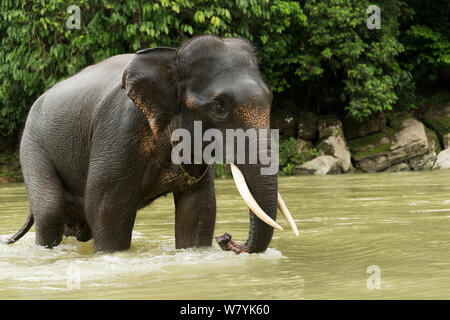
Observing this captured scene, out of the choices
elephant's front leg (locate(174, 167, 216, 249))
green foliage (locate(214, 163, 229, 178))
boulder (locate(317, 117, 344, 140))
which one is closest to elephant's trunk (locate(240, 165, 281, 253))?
elephant's front leg (locate(174, 167, 216, 249))

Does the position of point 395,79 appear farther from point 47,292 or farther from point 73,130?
point 47,292

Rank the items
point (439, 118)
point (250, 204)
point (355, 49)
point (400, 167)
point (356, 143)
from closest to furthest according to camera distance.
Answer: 1. point (250, 204)
2. point (400, 167)
3. point (355, 49)
4. point (356, 143)
5. point (439, 118)

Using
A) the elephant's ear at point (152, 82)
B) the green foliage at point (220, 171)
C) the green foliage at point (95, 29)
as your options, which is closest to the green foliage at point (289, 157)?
the green foliage at point (220, 171)

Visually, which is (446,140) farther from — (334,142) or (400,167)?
(334,142)

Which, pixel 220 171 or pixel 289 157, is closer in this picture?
pixel 220 171

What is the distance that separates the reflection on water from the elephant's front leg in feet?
0.41

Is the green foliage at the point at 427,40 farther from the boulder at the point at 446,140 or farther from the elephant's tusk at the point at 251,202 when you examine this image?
the elephant's tusk at the point at 251,202

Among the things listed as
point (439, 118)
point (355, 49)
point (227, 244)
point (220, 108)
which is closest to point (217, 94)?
point (220, 108)

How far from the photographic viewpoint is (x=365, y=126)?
2080 cm

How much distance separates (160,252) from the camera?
5.93 metres

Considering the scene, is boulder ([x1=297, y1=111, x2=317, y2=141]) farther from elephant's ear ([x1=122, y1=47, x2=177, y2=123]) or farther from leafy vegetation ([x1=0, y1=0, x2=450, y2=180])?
elephant's ear ([x1=122, y1=47, x2=177, y2=123])

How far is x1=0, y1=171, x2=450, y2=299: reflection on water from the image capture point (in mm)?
4102

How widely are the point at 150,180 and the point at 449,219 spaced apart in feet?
11.0

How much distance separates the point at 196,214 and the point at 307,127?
15017 mm
